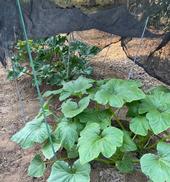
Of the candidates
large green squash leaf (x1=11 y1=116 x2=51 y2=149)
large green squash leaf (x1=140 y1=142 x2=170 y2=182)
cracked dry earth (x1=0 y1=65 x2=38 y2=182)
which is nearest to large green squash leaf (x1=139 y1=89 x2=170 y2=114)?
large green squash leaf (x1=140 y1=142 x2=170 y2=182)

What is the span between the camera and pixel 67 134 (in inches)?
83.5

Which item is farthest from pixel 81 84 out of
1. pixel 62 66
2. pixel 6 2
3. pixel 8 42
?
pixel 62 66

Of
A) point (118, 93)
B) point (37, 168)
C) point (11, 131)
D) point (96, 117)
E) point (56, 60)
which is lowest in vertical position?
point (11, 131)

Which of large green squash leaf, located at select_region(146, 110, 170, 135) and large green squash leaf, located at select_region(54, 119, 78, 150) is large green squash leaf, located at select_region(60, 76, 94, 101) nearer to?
large green squash leaf, located at select_region(54, 119, 78, 150)

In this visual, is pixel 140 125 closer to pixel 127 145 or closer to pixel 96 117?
pixel 127 145

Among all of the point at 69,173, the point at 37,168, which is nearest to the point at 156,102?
the point at 69,173

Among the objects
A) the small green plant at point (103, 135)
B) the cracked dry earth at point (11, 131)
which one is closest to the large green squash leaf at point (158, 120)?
the small green plant at point (103, 135)

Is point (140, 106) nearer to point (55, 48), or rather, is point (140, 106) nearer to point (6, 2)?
point (6, 2)

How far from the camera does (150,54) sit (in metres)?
2.43

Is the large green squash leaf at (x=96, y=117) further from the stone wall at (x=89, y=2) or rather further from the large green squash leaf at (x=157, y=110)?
the stone wall at (x=89, y=2)

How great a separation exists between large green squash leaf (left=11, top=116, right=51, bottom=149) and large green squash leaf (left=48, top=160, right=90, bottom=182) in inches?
8.9

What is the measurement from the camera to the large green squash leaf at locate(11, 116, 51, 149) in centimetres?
216

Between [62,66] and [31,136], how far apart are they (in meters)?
1.18

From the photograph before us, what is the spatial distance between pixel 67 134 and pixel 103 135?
23 centimetres
